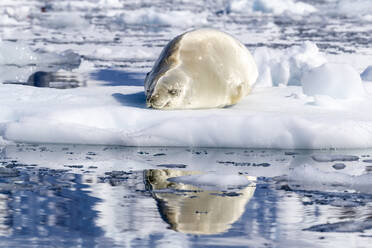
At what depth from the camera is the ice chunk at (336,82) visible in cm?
659

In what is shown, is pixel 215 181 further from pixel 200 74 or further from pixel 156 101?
pixel 200 74

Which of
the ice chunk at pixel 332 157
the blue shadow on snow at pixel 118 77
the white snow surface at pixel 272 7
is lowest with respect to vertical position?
the white snow surface at pixel 272 7

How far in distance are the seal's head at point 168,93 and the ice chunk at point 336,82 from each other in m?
1.10

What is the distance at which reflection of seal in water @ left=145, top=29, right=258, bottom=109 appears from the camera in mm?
6195

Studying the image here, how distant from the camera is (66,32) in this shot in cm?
1678

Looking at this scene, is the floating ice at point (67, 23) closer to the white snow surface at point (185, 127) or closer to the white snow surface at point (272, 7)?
the white snow surface at point (272, 7)

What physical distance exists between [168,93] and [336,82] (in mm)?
1335

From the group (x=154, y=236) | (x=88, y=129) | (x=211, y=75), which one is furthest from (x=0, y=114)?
(x=154, y=236)

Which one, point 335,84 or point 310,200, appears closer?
point 310,200

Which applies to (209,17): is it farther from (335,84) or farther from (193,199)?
(193,199)

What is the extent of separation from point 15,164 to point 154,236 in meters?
1.79

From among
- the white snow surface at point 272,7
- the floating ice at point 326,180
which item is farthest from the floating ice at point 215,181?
the white snow surface at point 272,7

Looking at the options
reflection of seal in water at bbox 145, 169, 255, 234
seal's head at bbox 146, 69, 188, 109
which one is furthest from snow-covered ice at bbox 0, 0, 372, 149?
reflection of seal in water at bbox 145, 169, 255, 234

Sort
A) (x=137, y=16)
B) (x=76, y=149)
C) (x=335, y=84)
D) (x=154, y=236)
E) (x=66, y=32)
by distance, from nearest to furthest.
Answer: (x=154, y=236) → (x=76, y=149) → (x=335, y=84) → (x=66, y=32) → (x=137, y=16)
